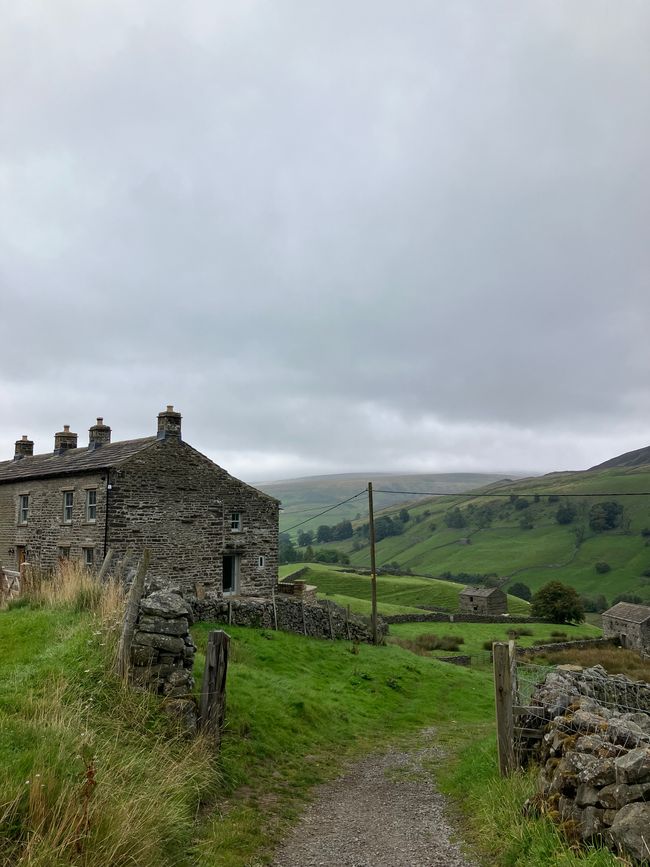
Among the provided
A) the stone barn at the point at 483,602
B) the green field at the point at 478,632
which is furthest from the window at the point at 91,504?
the stone barn at the point at 483,602

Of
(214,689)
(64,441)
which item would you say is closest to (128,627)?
(214,689)

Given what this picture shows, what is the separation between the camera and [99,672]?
1001 centimetres

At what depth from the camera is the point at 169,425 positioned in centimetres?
3180

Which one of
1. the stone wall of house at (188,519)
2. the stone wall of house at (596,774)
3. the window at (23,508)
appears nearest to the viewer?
the stone wall of house at (596,774)

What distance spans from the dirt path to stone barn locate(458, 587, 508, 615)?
74076 mm

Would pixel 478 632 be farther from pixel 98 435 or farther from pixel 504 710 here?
pixel 504 710

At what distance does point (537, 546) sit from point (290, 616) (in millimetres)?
139720

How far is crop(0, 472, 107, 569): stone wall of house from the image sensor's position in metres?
29.2

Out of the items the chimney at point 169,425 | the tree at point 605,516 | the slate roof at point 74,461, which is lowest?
the tree at point 605,516

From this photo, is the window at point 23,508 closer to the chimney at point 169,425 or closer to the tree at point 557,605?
the chimney at point 169,425

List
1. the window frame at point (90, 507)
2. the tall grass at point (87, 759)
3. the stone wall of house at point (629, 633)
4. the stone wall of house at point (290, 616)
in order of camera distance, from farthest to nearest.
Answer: the stone wall of house at point (629, 633) → the window frame at point (90, 507) → the stone wall of house at point (290, 616) → the tall grass at point (87, 759)

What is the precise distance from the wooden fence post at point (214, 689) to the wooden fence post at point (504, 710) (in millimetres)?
4637

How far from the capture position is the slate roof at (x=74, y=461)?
30.4m

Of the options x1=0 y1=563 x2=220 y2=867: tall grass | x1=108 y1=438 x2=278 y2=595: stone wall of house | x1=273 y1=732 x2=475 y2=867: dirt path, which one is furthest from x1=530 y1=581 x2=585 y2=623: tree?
x1=0 y1=563 x2=220 y2=867: tall grass
